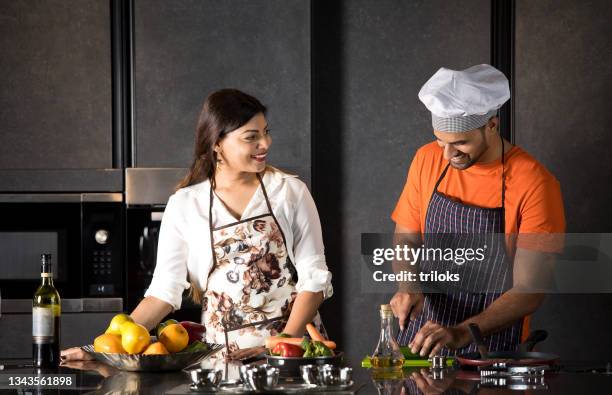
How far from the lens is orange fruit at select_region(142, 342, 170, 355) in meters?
2.16

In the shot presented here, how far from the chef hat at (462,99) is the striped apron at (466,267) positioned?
0.18m

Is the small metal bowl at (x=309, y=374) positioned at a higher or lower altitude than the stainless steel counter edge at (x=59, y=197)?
lower

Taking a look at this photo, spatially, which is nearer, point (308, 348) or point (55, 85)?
point (308, 348)

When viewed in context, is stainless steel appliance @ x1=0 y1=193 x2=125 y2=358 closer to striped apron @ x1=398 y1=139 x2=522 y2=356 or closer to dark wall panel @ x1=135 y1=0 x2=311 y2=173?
dark wall panel @ x1=135 y1=0 x2=311 y2=173

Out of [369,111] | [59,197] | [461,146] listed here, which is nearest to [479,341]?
[461,146]

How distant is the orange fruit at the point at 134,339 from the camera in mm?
2160

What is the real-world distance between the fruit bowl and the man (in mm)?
733

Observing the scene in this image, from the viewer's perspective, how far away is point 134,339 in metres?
2.16

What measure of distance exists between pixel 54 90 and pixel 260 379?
2194mm

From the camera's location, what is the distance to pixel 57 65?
3.67 m

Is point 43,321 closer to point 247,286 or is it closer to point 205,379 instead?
point 205,379

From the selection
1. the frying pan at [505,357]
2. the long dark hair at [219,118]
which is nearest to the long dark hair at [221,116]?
the long dark hair at [219,118]

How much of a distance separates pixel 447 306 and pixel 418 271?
0.49ft

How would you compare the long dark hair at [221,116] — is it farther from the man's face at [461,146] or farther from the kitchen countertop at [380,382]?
the kitchen countertop at [380,382]
